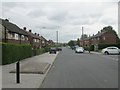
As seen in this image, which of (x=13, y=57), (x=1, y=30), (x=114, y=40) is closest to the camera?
(x=13, y=57)

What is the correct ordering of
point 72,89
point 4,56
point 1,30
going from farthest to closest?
point 1,30
point 4,56
point 72,89

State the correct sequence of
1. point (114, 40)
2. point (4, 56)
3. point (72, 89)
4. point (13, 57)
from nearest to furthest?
point (72, 89), point (4, 56), point (13, 57), point (114, 40)

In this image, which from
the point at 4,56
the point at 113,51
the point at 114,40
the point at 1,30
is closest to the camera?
the point at 4,56

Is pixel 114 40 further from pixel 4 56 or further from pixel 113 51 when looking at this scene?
pixel 4 56

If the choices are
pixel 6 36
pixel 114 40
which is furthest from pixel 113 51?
pixel 114 40

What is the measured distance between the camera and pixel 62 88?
10.4m

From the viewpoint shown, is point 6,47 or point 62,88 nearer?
point 62,88

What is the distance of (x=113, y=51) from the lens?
54938 mm

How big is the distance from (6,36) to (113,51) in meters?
22.5

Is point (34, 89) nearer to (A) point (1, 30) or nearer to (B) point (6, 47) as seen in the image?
(B) point (6, 47)

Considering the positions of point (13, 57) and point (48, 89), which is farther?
point (13, 57)

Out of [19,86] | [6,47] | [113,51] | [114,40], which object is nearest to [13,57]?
[6,47]

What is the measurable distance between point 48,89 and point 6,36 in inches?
1388

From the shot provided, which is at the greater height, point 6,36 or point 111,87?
point 6,36
